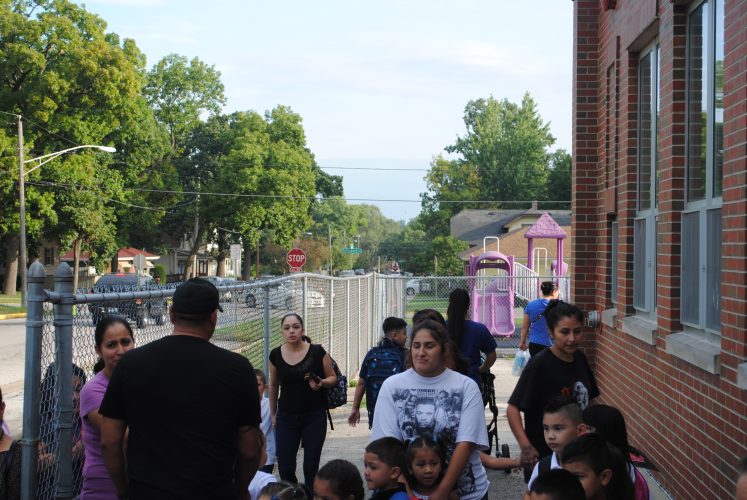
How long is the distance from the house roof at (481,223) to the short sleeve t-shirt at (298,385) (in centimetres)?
6865

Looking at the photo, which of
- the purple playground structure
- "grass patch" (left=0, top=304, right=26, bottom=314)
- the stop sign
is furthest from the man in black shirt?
"grass patch" (left=0, top=304, right=26, bottom=314)

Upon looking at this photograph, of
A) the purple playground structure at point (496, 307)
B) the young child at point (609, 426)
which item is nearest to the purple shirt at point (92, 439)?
the young child at point (609, 426)

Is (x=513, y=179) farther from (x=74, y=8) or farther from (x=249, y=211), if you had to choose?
(x=74, y=8)

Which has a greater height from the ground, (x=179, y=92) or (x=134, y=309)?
(x=179, y=92)

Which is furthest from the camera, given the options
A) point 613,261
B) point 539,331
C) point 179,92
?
point 179,92

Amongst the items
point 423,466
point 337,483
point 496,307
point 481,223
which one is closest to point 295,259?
point 496,307

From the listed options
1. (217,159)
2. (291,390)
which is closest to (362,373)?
(291,390)

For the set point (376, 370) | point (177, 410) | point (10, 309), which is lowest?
point (10, 309)

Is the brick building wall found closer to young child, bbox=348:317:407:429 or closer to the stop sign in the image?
young child, bbox=348:317:407:429

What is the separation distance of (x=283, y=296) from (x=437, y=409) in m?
5.94

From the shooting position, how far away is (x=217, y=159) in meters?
70.8

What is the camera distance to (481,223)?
82.4 metres

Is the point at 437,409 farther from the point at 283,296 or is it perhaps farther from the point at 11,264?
the point at 11,264

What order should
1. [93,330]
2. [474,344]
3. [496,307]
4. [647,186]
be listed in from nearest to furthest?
[93,330] < [474,344] < [647,186] < [496,307]
